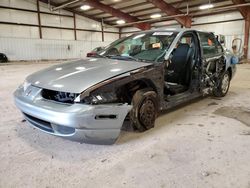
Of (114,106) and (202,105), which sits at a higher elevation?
(114,106)

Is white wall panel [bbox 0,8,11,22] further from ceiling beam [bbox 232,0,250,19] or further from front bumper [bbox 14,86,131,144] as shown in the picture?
front bumper [bbox 14,86,131,144]

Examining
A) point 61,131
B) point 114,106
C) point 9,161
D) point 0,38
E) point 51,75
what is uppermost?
point 0,38

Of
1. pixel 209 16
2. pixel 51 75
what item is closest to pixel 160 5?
pixel 209 16

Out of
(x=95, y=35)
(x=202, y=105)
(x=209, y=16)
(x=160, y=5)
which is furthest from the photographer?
(x=95, y=35)

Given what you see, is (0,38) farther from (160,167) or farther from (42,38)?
(160,167)

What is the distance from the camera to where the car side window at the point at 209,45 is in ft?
11.2

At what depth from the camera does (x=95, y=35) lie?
2019cm

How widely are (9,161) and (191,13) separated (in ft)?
52.2

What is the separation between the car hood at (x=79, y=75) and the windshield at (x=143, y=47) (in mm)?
309

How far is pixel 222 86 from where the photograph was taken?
402cm

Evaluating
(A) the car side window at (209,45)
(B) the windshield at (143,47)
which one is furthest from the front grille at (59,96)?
(A) the car side window at (209,45)

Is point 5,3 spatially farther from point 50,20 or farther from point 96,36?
point 96,36

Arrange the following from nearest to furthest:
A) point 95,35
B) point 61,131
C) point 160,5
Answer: point 61,131, point 160,5, point 95,35

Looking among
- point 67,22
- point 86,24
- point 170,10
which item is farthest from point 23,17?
point 170,10
